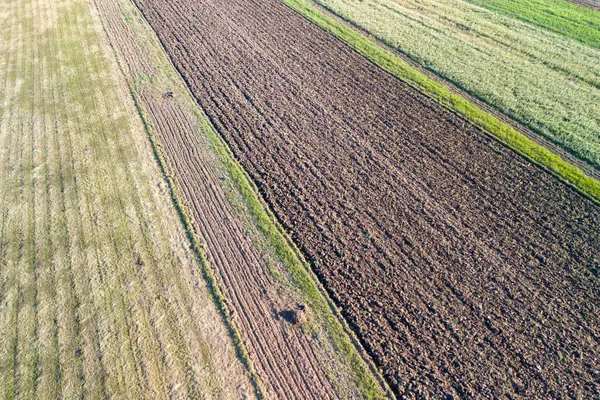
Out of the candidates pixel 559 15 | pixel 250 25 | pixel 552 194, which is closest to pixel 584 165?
pixel 552 194

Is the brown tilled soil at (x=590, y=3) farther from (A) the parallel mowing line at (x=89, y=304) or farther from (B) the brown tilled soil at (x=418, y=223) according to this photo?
(A) the parallel mowing line at (x=89, y=304)

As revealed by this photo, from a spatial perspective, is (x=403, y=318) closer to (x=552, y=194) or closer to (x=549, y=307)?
(x=549, y=307)

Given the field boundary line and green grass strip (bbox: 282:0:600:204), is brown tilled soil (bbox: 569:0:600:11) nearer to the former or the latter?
green grass strip (bbox: 282:0:600:204)

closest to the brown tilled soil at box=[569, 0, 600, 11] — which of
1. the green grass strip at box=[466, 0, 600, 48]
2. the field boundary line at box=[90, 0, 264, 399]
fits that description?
the green grass strip at box=[466, 0, 600, 48]

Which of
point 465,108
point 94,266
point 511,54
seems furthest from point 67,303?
point 511,54

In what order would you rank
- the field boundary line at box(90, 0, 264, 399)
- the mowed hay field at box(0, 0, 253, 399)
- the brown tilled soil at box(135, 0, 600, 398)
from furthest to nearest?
the brown tilled soil at box(135, 0, 600, 398) < the field boundary line at box(90, 0, 264, 399) < the mowed hay field at box(0, 0, 253, 399)

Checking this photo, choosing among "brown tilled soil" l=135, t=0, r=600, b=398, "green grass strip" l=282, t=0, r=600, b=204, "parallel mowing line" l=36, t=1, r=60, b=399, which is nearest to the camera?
"parallel mowing line" l=36, t=1, r=60, b=399

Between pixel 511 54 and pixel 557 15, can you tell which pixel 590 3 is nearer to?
pixel 557 15
